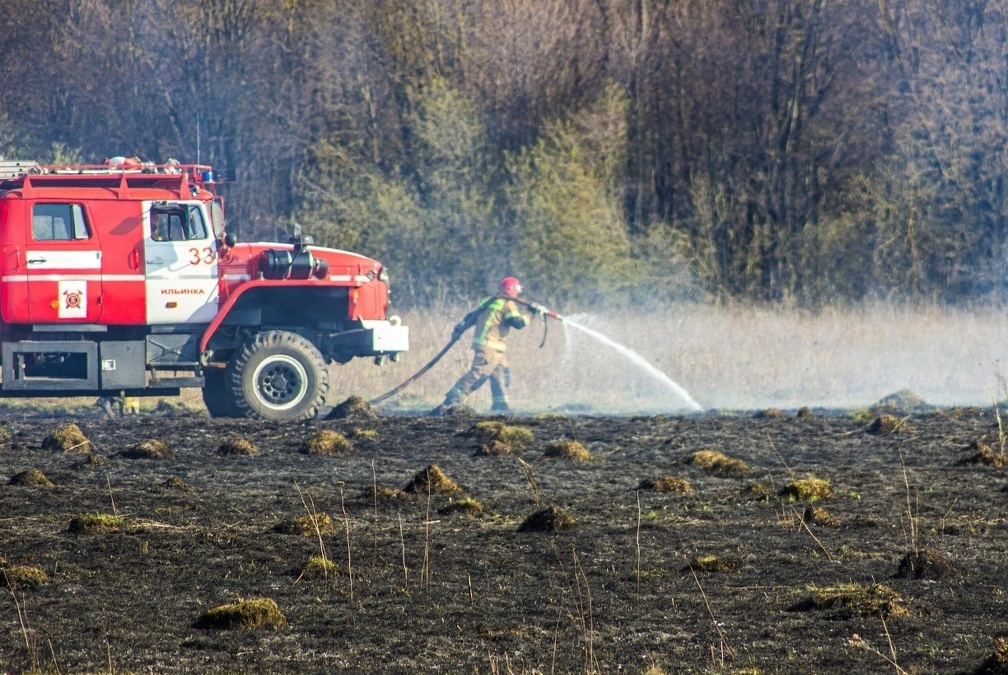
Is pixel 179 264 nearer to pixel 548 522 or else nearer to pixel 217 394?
pixel 217 394

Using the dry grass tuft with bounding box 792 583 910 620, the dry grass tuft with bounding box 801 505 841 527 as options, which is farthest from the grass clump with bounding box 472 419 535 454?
the dry grass tuft with bounding box 792 583 910 620

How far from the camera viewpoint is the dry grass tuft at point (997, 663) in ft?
17.4

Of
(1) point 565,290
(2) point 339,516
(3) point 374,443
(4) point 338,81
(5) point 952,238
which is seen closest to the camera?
(2) point 339,516

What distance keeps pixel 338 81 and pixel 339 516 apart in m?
29.9

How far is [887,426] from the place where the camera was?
13.5 m

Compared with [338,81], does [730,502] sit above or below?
below

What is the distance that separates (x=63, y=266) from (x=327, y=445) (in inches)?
196

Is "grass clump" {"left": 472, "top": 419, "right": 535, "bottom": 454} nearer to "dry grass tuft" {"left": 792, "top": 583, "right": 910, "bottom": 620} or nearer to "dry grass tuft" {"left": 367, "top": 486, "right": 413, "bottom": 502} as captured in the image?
"dry grass tuft" {"left": 367, "top": 486, "right": 413, "bottom": 502}

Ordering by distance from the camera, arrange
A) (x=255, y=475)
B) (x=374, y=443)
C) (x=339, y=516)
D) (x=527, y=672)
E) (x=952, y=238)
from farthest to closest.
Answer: (x=952, y=238) → (x=374, y=443) → (x=255, y=475) → (x=339, y=516) → (x=527, y=672)

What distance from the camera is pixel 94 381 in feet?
53.2

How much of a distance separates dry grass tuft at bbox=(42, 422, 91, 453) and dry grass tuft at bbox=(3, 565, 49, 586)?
218 inches

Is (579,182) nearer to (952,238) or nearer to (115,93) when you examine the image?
(952,238)

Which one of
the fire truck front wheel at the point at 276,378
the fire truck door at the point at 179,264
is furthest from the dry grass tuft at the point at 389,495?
the fire truck door at the point at 179,264

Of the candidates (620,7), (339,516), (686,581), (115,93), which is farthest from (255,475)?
(620,7)
